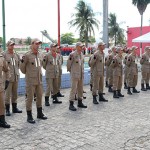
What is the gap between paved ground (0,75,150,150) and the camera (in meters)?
4.29

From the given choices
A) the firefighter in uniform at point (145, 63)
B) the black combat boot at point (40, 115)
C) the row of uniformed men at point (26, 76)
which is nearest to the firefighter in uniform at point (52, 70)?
the row of uniformed men at point (26, 76)

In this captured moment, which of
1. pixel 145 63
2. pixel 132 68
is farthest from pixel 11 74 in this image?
pixel 145 63

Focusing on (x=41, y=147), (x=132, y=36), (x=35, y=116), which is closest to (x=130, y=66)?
(x=35, y=116)

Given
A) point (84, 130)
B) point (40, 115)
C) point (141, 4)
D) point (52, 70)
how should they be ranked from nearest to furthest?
point (84, 130), point (40, 115), point (52, 70), point (141, 4)

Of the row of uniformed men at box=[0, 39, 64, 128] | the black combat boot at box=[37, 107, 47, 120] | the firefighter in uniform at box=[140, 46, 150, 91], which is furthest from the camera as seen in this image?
the firefighter in uniform at box=[140, 46, 150, 91]

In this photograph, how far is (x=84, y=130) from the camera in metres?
5.02

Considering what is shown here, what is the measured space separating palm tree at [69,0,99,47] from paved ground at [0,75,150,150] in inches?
1325

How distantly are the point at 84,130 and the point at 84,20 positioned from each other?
35918mm

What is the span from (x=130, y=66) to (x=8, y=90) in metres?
4.62

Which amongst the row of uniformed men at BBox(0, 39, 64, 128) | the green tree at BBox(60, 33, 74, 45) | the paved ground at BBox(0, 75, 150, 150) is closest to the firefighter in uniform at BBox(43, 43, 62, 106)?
the paved ground at BBox(0, 75, 150, 150)

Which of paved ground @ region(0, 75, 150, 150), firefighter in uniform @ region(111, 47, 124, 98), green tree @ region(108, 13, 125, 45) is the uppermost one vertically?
green tree @ region(108, 13, 125, 45)

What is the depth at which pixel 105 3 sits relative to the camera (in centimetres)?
1489

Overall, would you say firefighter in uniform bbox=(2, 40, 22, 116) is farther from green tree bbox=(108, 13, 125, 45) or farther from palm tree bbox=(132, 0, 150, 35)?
green tree bbox=(108, 13, 125, 45)

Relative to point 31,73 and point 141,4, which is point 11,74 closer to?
point 31,73
